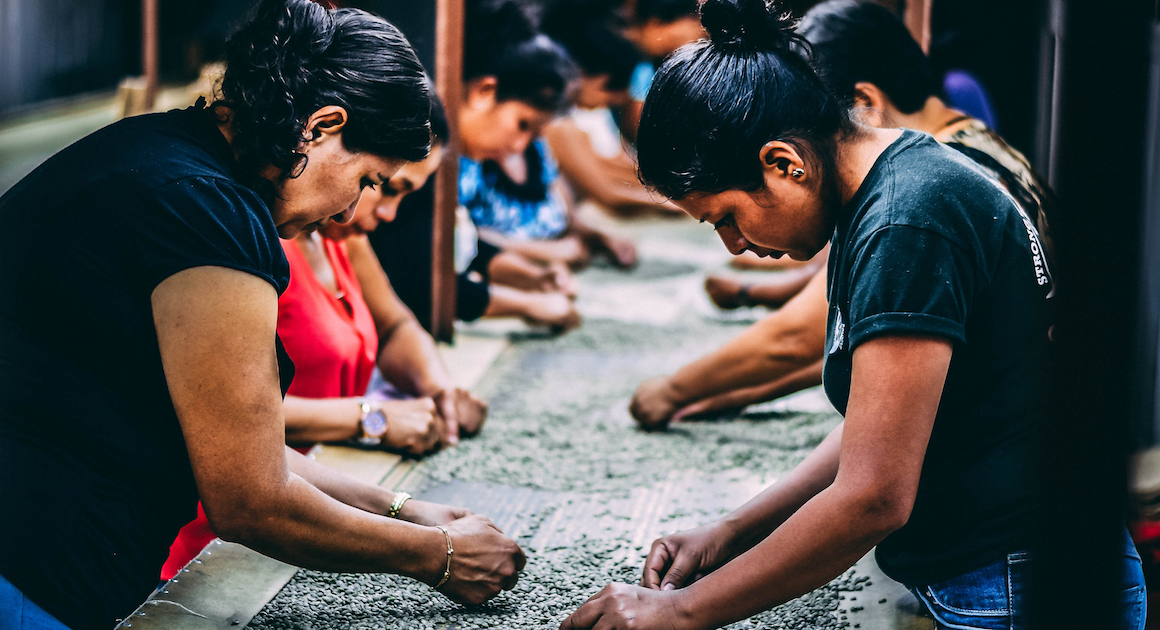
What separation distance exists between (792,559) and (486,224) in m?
3.37

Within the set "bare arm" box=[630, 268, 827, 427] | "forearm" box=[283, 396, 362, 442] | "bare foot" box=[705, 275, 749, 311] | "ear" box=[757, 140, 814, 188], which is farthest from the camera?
"bare foot" box=[705, 275, 749, 311]

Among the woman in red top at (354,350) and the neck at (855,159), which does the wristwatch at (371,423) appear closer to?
the woman in red top at (354,350)

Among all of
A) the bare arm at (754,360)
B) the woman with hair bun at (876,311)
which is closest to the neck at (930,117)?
the bare arm at (754,360)

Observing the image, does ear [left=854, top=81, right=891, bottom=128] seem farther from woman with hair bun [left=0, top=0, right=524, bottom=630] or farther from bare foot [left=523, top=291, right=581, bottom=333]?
bare foot [left=523, top=291, right=581, bottom=333]

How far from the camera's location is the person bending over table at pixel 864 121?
2.17 metres

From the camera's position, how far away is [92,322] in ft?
4.36

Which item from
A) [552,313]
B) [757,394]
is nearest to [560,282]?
[552,313]

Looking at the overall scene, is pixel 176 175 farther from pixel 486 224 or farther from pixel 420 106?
pixel 486 224

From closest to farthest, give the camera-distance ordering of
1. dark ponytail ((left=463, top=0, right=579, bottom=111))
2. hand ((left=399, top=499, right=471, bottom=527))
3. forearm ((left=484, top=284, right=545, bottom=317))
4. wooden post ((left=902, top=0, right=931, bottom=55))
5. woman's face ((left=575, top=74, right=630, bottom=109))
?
1. hand ((left=399, top=499, right=471, bottom=527))
2. wooden post ((left=902, top=0, right=931, bottom=55))
3. dark ponytail ((left=463, top=0, right=579, bottom=111))
4. forearm ((left=484, top=284, right=545, bottom=317))
5. woman's face ((left=575, top=74, right=630, bottom=109))

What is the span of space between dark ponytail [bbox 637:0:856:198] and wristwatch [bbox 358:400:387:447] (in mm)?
1327

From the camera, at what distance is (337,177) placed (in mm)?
1534

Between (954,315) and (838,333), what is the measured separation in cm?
21

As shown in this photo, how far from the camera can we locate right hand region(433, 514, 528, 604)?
1.75 meters

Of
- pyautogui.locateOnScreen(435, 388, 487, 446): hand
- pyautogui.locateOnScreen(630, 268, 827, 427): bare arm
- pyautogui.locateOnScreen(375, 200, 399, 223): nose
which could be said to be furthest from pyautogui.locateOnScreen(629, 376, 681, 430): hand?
pyautogui.locateOnScreen(375, 200, 399, 223): nose
